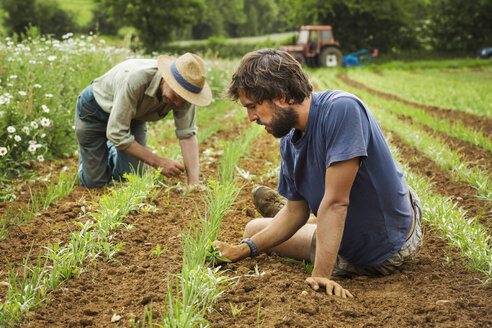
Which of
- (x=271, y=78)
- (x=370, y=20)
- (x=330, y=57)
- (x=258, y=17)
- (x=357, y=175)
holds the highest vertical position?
(x=271, y=78)

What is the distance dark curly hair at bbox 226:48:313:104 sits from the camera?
212 cm

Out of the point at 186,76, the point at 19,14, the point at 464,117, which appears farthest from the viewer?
the point at 19,14

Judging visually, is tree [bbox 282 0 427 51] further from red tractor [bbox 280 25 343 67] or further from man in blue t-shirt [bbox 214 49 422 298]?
man in blue t-shirt [bbox 214 49 422 298]

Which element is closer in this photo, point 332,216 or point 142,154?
point 332,216

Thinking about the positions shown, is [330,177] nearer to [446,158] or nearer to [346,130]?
[346,130]

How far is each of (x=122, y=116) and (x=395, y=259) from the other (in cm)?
252

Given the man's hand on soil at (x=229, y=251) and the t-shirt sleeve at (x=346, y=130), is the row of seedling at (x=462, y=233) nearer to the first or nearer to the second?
the t-shirt sleeve at (x=346, y=130)

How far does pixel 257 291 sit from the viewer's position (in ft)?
7.57

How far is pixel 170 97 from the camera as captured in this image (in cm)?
379

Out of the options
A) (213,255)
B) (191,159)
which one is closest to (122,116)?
A: (191,159)

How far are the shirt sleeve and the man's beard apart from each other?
6.50 feet

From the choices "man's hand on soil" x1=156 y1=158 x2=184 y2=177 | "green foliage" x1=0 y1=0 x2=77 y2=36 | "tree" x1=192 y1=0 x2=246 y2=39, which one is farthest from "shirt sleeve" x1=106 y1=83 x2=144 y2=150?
"tree" x1=192 y1=0 x2=246 y2=39

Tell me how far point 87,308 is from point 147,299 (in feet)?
0.93

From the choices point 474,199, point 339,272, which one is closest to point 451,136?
point 474,199
